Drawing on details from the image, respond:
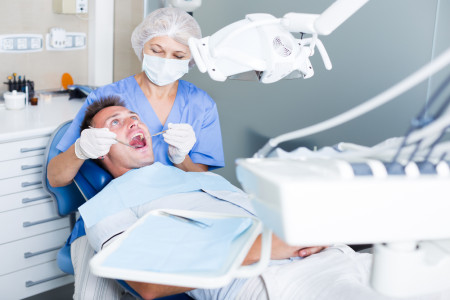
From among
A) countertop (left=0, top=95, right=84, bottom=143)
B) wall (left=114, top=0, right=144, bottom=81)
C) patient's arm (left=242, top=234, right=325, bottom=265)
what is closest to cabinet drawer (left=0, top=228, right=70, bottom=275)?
countertop (left=0, top=95, right=84, bottom=143)

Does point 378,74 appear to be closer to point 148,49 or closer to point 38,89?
point 148,49

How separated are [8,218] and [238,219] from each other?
133 centimetres

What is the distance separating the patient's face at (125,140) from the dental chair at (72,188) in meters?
0.06

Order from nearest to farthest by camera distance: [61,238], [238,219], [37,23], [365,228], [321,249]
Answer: [365,228], [238,219], [321,249], [61,238], [37,23]

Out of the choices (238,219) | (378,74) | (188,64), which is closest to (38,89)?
(188,64)

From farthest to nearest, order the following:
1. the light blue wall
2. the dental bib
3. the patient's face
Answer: the patient's face
the light blue wall
the dental bib

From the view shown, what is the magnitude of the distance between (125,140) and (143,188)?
23cm

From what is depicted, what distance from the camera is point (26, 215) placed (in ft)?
7.29

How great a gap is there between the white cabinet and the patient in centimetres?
36

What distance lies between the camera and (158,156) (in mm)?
2031

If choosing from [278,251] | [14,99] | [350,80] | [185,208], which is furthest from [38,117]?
[278,251]

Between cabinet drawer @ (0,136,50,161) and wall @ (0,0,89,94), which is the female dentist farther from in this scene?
wall @ (0,0,89,94)

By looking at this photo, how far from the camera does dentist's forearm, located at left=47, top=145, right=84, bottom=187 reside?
183 cm

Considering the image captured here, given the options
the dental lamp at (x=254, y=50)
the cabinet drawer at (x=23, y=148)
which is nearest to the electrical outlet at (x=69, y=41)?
the cabinet drawer at (x=23, y=148)
